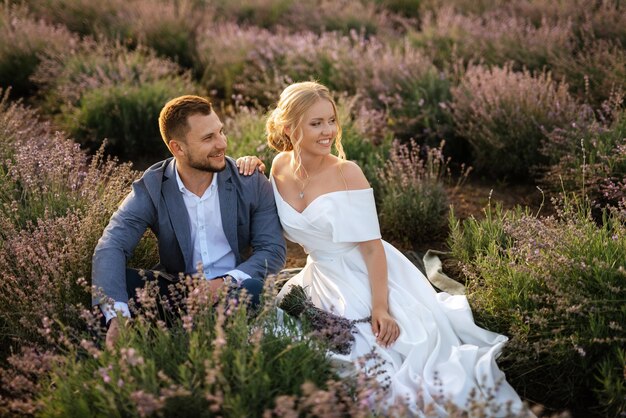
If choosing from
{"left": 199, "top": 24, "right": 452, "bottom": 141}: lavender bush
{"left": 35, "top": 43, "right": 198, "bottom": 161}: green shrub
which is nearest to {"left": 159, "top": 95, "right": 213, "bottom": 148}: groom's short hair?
{"left": 199, "top": 24, "right": 452, "bottom": 141}: lavender bush

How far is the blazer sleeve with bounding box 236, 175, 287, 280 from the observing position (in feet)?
11.2

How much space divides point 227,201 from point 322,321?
29.9 inches

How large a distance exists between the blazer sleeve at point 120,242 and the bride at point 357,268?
67 centimetres

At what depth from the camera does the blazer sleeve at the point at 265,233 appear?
3.43 metres

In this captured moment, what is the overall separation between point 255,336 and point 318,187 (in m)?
1.17

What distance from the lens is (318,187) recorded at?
341cm

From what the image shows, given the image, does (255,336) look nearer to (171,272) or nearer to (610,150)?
(171,272)

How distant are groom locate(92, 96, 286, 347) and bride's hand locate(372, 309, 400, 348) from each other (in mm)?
571

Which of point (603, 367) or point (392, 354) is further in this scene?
point (392, 354)

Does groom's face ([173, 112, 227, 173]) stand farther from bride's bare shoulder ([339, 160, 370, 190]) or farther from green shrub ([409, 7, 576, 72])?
green shrub ([409, 7, 576, 72])

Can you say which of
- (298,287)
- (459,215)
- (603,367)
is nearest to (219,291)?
(298,287)

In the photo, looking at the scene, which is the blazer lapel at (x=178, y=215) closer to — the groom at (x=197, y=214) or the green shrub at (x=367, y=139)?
the groom at (x=197, y=214)

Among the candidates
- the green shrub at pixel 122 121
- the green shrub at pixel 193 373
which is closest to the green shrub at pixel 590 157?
the green shrub at pixel 193 373

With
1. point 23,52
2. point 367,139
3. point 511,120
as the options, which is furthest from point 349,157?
point 23,52
